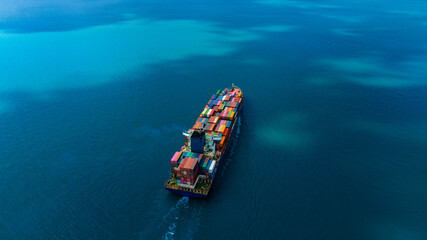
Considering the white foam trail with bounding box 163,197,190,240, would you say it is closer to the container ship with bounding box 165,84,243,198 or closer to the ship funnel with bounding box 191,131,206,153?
the container ship with bounding box 165,84,243,198

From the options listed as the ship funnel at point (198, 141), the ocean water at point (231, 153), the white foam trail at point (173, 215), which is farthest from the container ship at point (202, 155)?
the ocean water at point (231, 153)

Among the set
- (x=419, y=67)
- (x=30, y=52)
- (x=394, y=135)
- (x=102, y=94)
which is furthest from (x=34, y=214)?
(x=419, y=67)

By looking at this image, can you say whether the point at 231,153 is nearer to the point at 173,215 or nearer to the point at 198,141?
the point at 198,141

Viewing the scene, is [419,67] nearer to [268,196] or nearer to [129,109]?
[268,196]

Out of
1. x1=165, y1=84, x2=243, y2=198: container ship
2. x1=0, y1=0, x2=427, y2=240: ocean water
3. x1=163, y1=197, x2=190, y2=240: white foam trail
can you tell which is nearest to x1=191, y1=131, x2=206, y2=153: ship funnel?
x1=165, y1=84, x2=243, y2=198: container ship

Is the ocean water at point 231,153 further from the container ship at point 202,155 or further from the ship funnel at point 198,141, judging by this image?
the ship funnel at point 198,141
